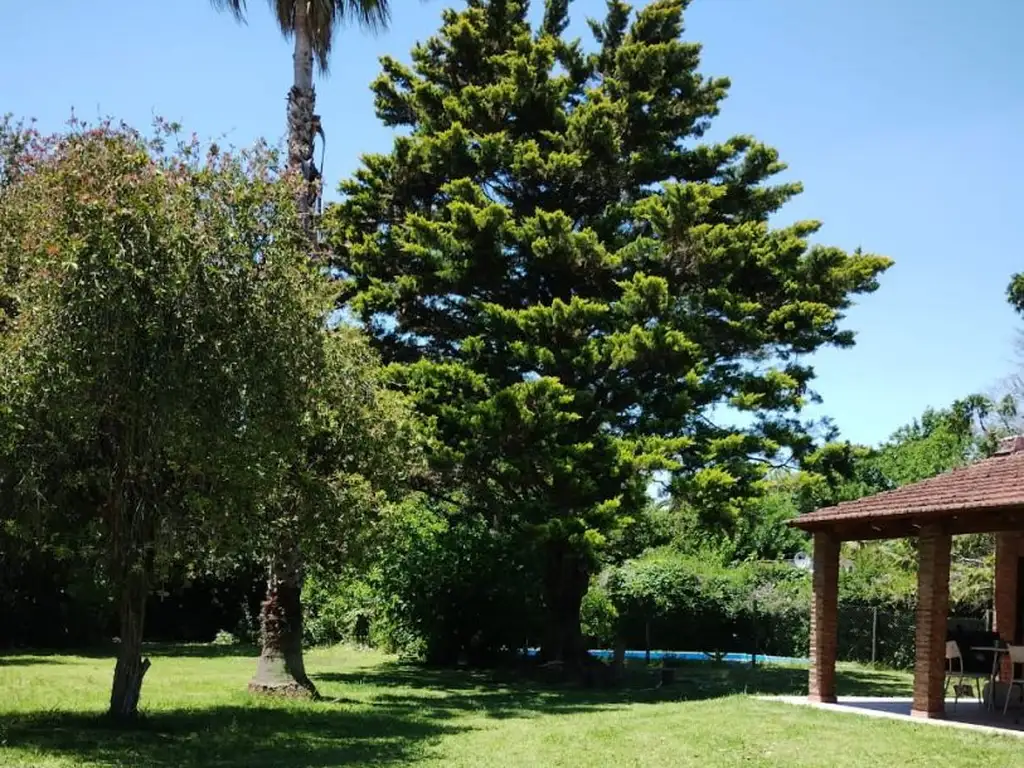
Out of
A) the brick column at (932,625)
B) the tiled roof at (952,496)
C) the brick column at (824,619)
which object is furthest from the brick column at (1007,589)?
the brick column at (932,625)

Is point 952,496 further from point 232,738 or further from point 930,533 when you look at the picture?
point 232,738

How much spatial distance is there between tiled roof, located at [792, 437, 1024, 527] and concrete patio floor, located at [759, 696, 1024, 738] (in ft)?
8.86

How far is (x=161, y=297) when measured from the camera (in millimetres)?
10828

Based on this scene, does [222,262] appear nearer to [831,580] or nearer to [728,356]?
[831,580]

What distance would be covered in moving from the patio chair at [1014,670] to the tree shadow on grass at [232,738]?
26.4 ft

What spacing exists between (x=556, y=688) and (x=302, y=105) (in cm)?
1280

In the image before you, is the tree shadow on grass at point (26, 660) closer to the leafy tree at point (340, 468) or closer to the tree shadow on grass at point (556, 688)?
the tree shadow on grass at point (556, 688)

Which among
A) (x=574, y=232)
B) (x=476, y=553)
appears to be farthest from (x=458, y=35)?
(x=476, y=553)

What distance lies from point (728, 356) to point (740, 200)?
149 inches

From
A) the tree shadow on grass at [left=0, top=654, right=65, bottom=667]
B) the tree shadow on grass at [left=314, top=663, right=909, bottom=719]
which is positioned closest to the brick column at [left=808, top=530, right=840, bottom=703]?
the tree shadow on grass at [left=314, top=663, right=909, bottom=719]

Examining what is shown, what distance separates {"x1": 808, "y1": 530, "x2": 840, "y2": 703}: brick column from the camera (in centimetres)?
1572

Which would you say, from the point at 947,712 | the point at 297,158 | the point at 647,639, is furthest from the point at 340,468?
the point at 647,639

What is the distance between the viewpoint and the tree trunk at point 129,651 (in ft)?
42.3

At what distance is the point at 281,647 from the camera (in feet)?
56.6
